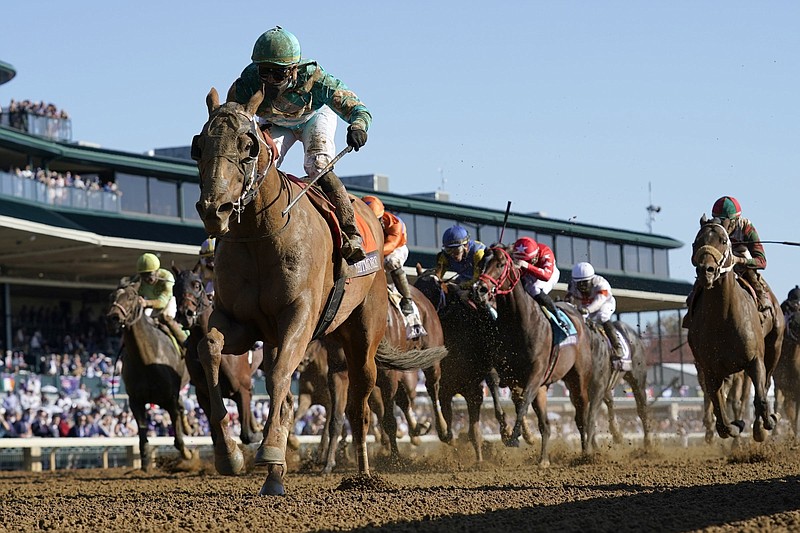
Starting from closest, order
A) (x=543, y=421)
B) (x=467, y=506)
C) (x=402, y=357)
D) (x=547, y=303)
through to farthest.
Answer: (x=467, y=506), (x=402, y=357), (x=543, y=421), (x=547, y=303)

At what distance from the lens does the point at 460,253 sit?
13.4m

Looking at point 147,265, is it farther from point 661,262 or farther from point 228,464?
point 661,262

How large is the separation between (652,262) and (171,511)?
4087 centimetres

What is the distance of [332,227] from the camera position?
7.71 metres

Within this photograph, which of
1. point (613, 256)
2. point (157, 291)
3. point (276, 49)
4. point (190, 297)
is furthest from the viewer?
point (613, 256)

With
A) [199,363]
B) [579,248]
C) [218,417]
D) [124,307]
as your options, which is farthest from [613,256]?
[218,417]

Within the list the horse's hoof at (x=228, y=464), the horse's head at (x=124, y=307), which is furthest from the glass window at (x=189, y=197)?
the horse's hoof at (x=228, y=464)

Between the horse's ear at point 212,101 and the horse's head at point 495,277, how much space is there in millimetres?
5499

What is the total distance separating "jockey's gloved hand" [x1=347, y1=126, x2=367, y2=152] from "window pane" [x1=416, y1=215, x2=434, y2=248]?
29.1 m

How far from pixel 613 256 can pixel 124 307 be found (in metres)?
32.5

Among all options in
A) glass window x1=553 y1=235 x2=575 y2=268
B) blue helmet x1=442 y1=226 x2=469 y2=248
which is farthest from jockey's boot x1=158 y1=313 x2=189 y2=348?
glass window x1=553 y1=235 x2=575 y2=268

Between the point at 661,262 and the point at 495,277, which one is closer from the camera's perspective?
the point at 495,277

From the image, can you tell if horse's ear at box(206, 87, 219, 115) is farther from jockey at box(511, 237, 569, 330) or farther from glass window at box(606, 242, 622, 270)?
glass window at box(606, 242, 622, 270)

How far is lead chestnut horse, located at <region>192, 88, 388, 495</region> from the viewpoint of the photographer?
649 centimetres
